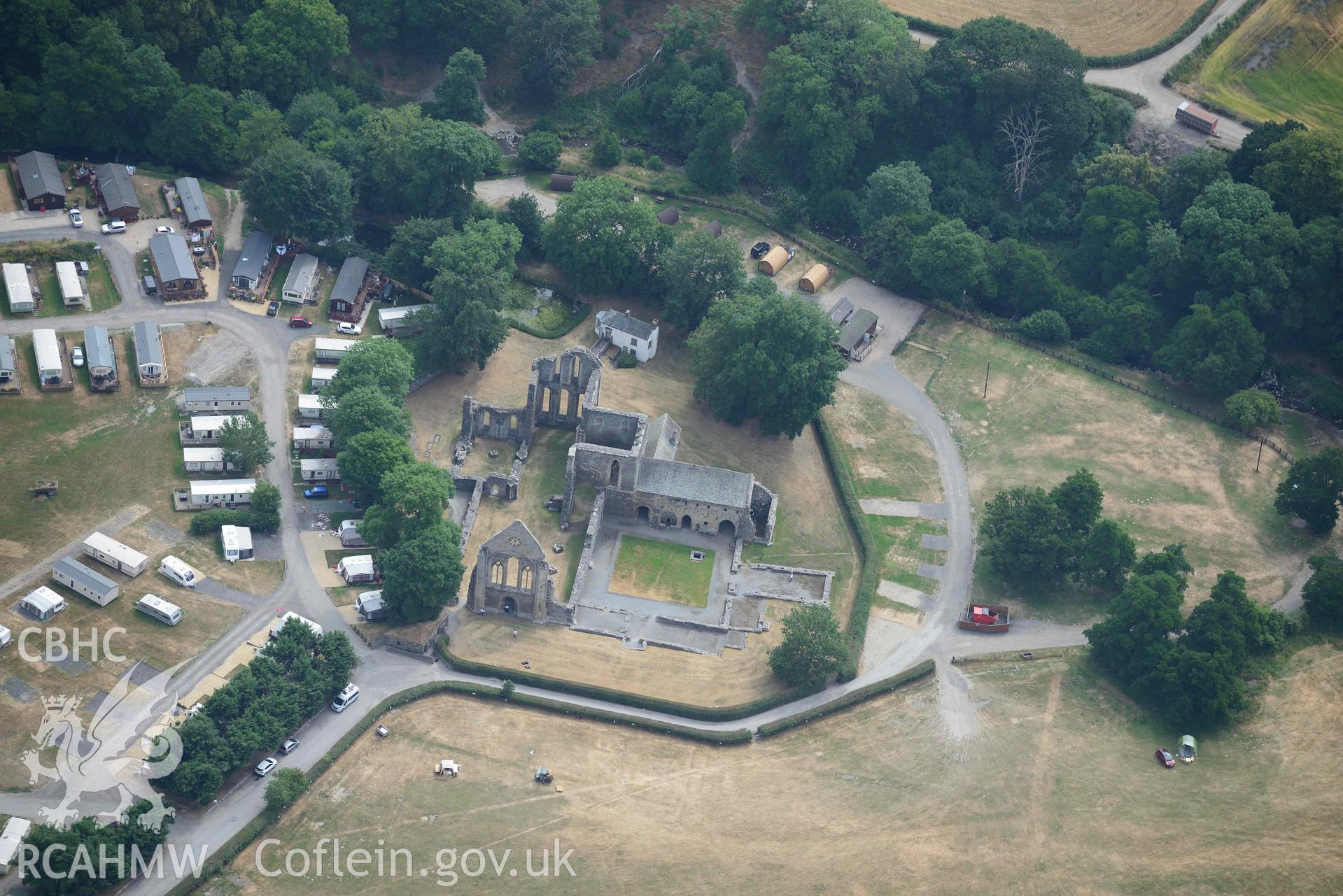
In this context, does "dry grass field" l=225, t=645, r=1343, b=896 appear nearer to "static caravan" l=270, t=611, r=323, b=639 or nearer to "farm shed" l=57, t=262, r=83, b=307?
"static caravan" l=270, t=611, r=323, b=639

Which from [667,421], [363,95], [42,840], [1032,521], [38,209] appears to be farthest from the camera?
[363,95]

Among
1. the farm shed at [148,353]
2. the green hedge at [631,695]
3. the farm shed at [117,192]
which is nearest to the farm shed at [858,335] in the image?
the green hedge at [631,695]

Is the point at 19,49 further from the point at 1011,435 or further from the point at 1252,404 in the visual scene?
the point at 1252,404

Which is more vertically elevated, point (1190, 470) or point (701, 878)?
point (1190, 470)

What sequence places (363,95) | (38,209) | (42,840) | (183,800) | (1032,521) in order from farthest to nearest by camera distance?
(363,95) < (38,209) < (1032,521) < (183,800) < (42,840)

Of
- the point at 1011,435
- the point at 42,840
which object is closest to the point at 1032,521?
the point at 1011,435

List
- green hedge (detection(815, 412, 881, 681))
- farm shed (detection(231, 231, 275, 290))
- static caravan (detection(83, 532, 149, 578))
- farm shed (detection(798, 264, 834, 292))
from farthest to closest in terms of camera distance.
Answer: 1. farm shed (detection(798, 264, 834, 292))
2. farm shed (detection(231, 231, 275, 290))
3. green hedge (detection(815, 412, 881, 681))
4. static caravan (detection(83, 532, 149, 578))

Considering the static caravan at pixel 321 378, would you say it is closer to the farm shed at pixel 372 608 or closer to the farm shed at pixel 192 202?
the farm shed at pixel 192 202

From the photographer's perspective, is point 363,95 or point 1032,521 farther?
point 363,95

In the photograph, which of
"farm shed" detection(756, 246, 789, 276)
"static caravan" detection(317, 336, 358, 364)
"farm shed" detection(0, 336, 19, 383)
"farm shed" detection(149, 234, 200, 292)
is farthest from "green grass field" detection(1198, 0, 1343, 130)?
"farm shed" detection(0, 336, 19, 383)
